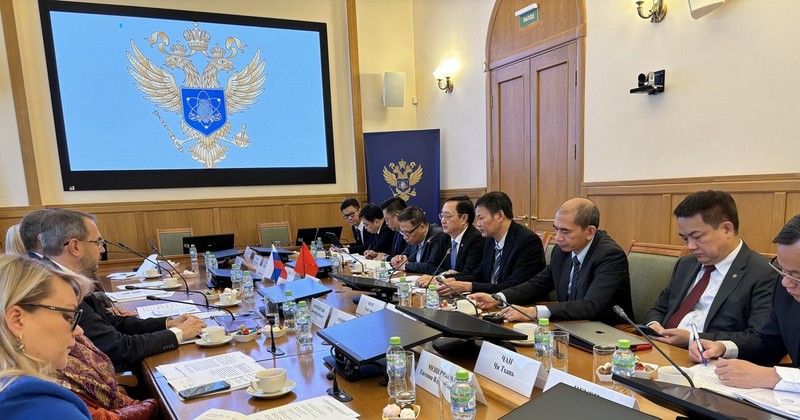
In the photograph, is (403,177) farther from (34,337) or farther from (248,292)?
(34,337)

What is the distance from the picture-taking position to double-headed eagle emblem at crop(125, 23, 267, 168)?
5.27 metres

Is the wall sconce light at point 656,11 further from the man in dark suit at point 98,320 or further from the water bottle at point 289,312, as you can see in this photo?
the man in dark suit at point 98,320

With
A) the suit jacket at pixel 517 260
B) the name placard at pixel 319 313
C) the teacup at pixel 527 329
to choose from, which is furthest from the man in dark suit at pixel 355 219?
the teacup at pixel 527 329

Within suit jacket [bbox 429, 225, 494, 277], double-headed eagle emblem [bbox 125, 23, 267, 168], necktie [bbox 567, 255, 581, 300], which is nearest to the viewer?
necktie [bbox 567, 255, 581, 300]

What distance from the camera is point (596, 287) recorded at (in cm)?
198

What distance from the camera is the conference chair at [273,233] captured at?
564 centimetres

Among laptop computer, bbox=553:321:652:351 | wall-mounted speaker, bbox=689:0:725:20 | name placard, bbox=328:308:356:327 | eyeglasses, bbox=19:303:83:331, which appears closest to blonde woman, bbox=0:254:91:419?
eyeglasses, bbox=19:303:83:331

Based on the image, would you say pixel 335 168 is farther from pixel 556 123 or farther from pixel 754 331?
pixel 754 331

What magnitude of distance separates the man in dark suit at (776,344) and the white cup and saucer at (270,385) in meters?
1.17

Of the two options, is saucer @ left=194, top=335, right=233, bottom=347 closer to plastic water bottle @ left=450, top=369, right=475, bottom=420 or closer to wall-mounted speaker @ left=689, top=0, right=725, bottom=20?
plastic water bottle @ left=450, top=369, right=475, bottom=420

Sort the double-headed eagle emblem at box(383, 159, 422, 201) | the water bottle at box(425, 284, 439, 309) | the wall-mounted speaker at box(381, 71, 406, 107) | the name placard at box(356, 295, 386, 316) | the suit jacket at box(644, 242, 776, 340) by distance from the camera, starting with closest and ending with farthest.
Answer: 1. the suit jacket at box(644, 242, 776, 340)
2. the name placard at box(356, 295, 386, 316)
3. the water bottle at box(425, 284, 439, 309)
4. the double-headed eagle emblem at box(383, 159, 422, 201)
5. the wall-mounted speaker at box(381, 71, 406, 107)

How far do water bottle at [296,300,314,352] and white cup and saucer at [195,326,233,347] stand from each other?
0.29 meters

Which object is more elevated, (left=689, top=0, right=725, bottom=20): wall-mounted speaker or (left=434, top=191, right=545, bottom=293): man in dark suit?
(left=689, top=0, right=725, bottom=20): wall-mounted speaker

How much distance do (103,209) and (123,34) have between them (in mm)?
1996
